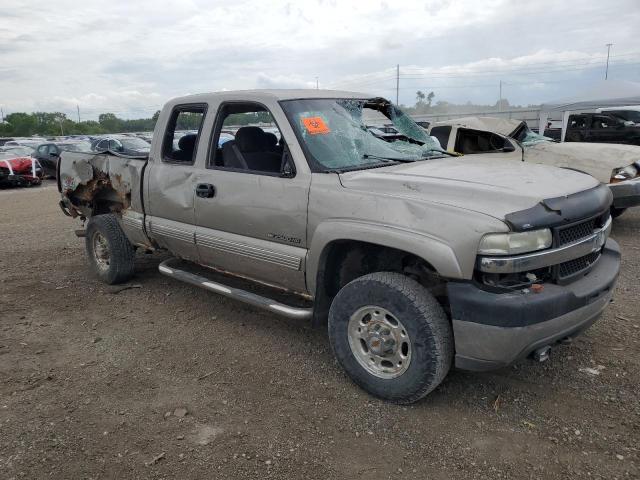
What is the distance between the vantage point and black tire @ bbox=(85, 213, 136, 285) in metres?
5.48

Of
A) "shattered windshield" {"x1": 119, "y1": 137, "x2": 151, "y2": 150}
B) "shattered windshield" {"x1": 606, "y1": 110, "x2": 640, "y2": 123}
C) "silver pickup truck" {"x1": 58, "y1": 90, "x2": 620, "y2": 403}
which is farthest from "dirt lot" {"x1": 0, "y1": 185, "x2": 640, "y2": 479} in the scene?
"shattered windshield" {"x1": 119, "y1": 137, "x2": 151, "y2": 150}

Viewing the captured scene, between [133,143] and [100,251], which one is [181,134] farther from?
[133,143]

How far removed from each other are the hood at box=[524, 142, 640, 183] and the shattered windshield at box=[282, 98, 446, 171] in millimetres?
4198

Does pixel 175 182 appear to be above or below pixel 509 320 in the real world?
above

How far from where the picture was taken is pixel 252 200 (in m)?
3.85

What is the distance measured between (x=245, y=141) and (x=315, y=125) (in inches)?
32.7

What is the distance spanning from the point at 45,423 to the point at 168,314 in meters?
1.80

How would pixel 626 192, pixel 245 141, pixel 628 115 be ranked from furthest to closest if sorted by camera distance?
pixel 628 115
pixel 626 192
pixel 245 141

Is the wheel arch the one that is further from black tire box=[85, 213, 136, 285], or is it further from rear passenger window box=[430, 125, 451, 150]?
rear passenger window box=[430, 125, 451, 150]

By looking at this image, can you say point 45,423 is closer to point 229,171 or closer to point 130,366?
point 130,366

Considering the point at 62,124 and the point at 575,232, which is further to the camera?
the point at 62,124

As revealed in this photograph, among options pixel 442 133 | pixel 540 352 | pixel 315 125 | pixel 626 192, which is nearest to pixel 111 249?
pixel 315 125

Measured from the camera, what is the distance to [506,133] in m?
9.44

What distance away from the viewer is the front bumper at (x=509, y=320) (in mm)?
2752
